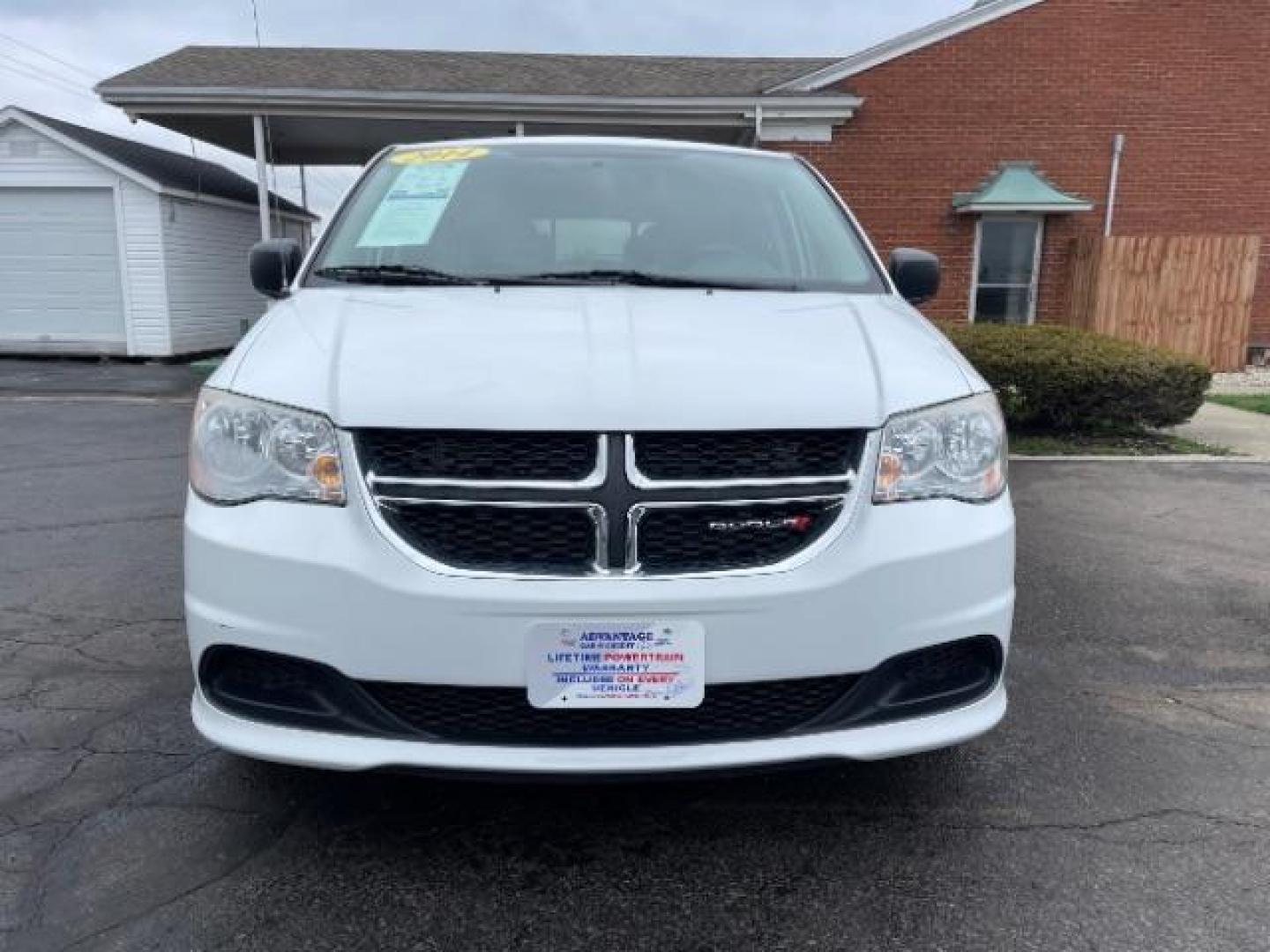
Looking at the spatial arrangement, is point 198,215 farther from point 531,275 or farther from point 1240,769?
point 1240,769

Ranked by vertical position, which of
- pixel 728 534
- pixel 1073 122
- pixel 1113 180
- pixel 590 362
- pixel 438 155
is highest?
pixel 1073 122

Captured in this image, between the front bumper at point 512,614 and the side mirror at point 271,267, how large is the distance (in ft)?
4.33

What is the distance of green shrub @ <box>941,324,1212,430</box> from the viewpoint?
25.1ft

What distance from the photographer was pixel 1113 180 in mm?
12789

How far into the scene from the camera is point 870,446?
2.11 meters

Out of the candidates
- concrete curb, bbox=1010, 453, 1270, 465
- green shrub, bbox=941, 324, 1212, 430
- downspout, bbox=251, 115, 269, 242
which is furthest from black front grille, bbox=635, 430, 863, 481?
downspout, bbox=251, 115, 269, 242

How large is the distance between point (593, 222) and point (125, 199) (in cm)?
1453

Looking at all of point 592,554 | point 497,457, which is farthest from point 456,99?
point 592,554

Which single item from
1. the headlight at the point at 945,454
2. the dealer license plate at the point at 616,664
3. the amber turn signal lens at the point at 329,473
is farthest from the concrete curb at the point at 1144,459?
the amber turn signal lens at the point at 329,473

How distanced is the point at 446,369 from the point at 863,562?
98 centimetres

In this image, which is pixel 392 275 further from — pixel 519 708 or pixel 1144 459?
pixel 1144 459

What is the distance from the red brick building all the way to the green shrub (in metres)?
5.10

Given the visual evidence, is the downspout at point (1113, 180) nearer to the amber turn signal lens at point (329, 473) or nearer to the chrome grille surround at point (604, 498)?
the chrome grille surround at point (604, 498)

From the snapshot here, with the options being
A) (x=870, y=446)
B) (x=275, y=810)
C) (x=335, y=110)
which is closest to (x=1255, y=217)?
(x=335, y=110)
